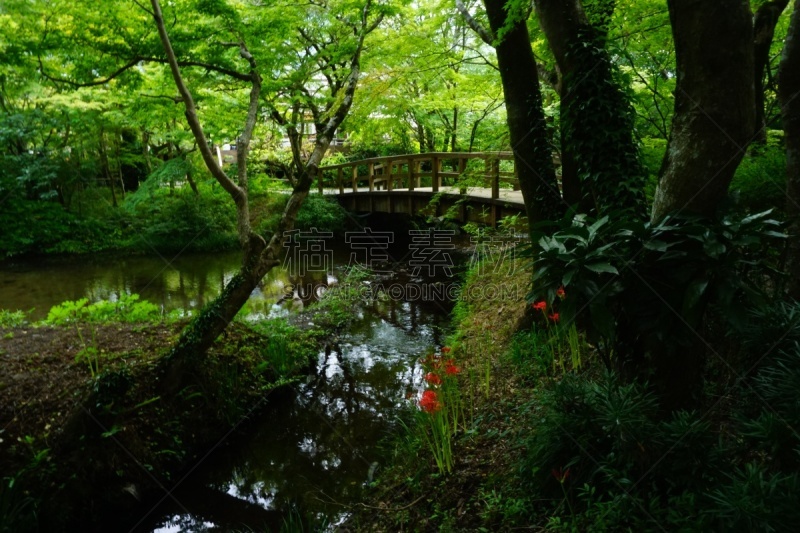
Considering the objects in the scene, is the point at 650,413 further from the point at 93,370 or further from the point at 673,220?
the point at 93,370

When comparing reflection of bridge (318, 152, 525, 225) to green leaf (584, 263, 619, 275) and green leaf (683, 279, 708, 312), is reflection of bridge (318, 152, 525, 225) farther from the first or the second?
green leaf (683, 279, 708, 312)

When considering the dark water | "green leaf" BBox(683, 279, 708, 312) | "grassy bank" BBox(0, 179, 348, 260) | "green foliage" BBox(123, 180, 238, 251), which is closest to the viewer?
"green leaf" BBox(683, 279, 708, 312)

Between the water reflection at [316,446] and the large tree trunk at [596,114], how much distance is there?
8.73 ft

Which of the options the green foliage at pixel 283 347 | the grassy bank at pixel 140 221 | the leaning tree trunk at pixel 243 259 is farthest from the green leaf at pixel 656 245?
the grassy bank at pixel 140 221

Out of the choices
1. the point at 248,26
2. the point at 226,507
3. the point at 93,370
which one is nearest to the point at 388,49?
the point at 248,26

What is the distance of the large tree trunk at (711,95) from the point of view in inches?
91.0

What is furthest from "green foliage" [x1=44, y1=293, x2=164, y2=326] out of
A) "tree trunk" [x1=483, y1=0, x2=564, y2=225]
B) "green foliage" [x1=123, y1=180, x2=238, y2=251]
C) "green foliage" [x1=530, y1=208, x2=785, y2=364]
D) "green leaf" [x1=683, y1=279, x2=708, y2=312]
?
"green foliage" [x1=123, y1=180, x2=238, y2=251]

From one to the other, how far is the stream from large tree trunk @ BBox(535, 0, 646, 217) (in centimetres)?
276

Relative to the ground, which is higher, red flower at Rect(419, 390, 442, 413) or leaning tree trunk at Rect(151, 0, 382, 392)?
leaning tree trunk at Rect(151, 0, 382, 392)

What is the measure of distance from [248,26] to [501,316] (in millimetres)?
5103

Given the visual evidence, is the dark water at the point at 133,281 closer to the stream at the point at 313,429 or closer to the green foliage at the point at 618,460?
the stream at the point at 313,429

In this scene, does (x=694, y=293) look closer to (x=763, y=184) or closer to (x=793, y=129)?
(x=793, y=129)

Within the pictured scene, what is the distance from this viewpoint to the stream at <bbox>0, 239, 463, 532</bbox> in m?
3.83

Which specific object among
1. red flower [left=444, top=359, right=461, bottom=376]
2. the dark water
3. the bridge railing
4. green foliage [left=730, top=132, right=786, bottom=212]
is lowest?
the dark water
